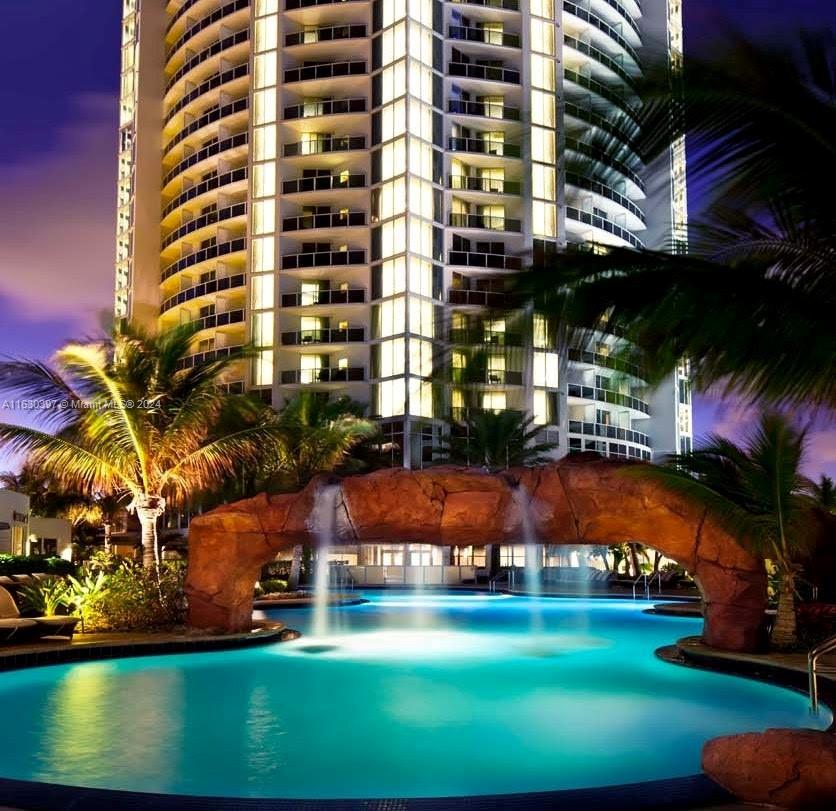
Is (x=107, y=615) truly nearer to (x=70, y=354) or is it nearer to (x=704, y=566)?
(x=70, y=354)

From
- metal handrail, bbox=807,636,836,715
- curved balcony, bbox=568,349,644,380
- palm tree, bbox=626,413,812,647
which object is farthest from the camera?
palm tree, bbox=626,413,812,647

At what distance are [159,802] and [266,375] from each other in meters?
48.4

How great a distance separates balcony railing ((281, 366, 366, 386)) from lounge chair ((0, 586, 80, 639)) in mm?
36421

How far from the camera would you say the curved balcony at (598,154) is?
17.5 feet

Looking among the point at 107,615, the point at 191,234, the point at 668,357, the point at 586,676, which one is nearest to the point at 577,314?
the point at 668,357

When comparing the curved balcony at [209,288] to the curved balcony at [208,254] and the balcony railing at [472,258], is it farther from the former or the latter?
the balcony railing at [472,258]

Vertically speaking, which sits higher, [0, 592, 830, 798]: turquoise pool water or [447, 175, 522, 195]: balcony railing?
[447, 175, 522, 195]: balcony railing

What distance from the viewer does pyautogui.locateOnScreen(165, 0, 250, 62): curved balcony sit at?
58500 mm

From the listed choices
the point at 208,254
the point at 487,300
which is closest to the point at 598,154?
the point at 487,300

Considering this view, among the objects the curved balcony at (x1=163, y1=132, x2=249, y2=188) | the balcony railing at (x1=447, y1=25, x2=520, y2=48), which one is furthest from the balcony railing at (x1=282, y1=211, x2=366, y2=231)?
the balcony railing at (x1=447, y1=25, x2=520, y2=48)

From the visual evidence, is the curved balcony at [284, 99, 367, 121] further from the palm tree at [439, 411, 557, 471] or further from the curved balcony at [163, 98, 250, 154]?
the palm tree at [439, 411, 557, 471]

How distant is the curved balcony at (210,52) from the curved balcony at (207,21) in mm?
1215

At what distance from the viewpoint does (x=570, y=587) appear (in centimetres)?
3450

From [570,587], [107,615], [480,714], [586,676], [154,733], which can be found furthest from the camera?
[570,587]
